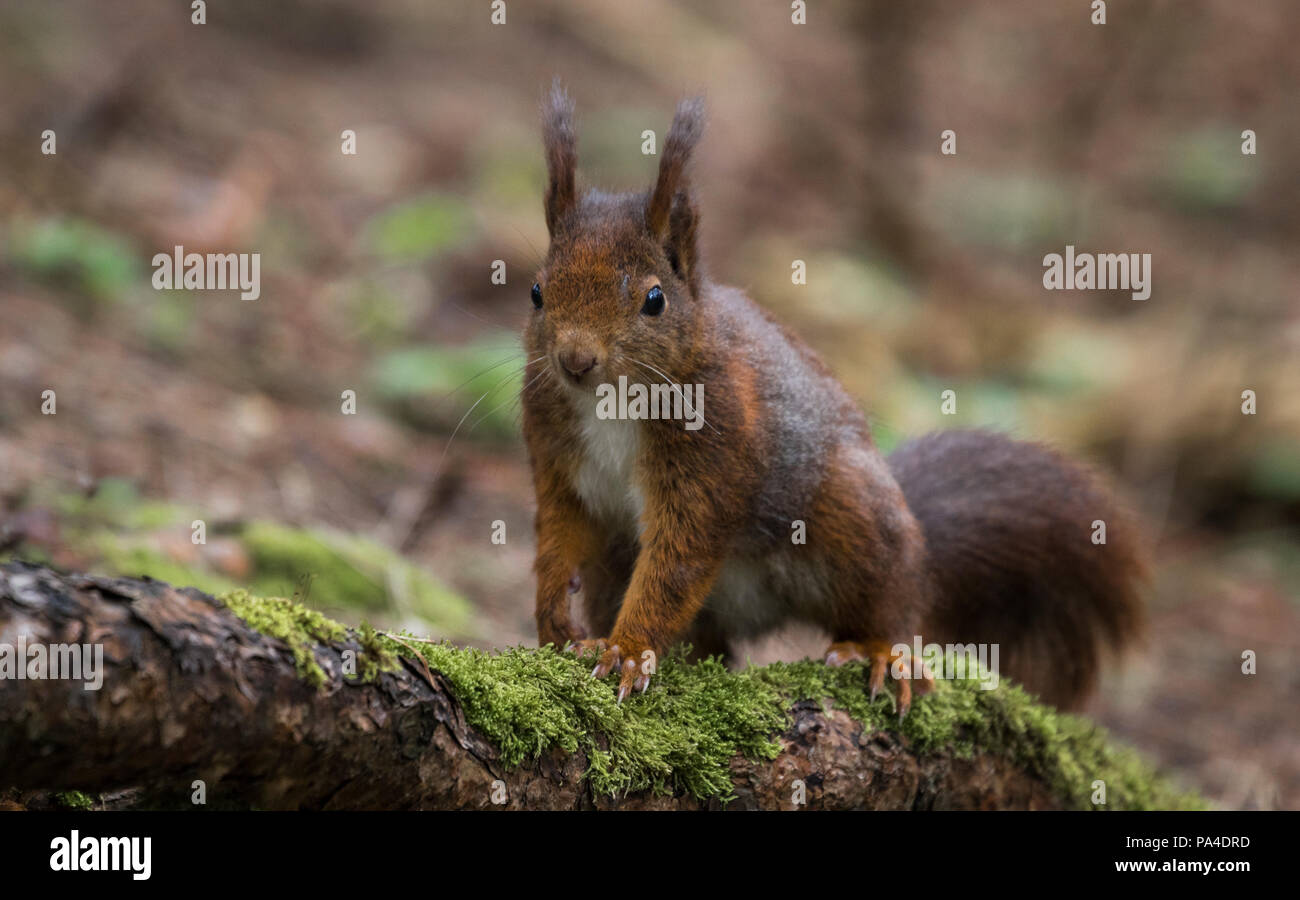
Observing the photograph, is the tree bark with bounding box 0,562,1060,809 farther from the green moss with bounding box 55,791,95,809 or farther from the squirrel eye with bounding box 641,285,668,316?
the squirrel eye with bounding box 641,285,668,316

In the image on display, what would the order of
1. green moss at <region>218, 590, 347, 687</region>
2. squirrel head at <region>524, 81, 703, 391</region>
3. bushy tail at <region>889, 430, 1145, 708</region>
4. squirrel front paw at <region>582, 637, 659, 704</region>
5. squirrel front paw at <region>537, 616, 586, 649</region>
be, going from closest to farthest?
green moss at <region>218, 590, 347, 687</region> < squirrel front paw at <region>582, 637, 659, 704</region> < squirrel head at <region>524, 81, 703, 391</region> < squirrel front paw at <region>537, 616, 586, 649</region> < bushy tail at <region>889, 430, 1145, 708</region>

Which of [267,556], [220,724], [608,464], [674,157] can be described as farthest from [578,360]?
[267,556]

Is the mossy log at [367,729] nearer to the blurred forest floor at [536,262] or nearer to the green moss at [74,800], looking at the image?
the green moss at [74,800]

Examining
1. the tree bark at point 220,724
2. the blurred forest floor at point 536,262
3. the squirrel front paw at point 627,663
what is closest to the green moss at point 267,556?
the blurred forest floor at point 536,262

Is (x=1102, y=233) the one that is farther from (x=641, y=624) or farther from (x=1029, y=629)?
(x=641, y=624)

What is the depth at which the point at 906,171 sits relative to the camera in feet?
40.6

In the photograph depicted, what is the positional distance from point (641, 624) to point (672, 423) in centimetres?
61

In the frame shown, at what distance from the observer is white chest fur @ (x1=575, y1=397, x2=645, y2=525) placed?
12.8 feet

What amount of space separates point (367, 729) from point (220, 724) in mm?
359

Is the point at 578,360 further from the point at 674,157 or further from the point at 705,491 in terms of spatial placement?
the point at 674,157

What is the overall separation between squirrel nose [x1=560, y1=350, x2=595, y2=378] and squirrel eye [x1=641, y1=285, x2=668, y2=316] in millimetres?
264

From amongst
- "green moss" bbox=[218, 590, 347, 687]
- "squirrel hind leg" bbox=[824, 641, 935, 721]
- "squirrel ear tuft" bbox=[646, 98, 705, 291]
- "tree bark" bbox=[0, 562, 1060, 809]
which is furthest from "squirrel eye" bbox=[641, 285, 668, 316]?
"green moss" bbox=[218, 590, 347, 687]

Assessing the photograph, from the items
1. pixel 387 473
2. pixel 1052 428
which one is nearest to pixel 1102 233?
pixel 1052 428

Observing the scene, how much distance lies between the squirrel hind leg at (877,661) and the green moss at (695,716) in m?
0.03
